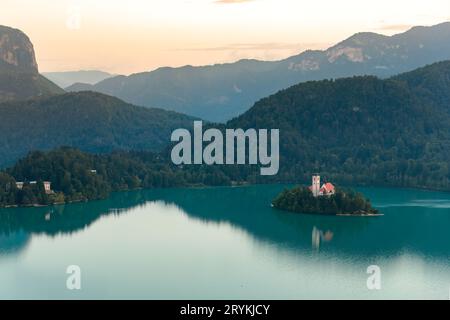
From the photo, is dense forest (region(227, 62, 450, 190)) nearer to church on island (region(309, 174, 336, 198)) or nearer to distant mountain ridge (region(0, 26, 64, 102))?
church on island (region(309, 174, 336, 198))

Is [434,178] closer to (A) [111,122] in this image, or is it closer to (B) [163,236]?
(B) [163,236]

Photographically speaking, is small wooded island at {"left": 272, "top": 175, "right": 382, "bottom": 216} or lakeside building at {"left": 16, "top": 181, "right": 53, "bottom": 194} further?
lakeside building at {"left": 16, "top": 181, "right": 53, "bottom": 194}

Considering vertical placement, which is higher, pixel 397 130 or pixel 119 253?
pixel 397 130

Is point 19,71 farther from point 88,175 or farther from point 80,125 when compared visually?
point 88,175

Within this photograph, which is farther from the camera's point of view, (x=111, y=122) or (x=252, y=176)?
(x=111, y=122)

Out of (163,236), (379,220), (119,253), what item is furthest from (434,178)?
(119,253)

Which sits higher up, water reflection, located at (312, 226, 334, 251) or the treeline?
the treeline

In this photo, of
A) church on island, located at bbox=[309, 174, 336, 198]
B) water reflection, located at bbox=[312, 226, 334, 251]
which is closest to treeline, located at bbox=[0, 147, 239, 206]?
church on island, located at bbox=[309, 174, 336, 198]


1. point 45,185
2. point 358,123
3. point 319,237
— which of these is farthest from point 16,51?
point 319,237
